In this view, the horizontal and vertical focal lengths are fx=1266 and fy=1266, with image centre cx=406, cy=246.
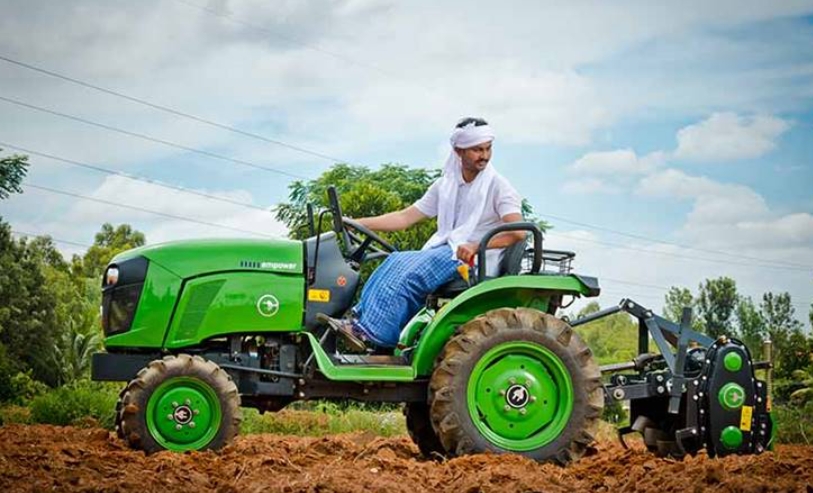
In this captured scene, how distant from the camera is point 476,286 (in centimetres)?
772

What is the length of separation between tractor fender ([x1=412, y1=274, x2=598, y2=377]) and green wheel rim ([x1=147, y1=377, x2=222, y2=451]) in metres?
1.26

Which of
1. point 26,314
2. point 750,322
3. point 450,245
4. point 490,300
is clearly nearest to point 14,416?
point 450,245

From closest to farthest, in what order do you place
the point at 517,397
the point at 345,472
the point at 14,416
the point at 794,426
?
1. the point at 345,472
2. the point at 517,397
3. the point at 794,426
4. the point at 14,416

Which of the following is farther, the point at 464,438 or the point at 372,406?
the point at 372,406

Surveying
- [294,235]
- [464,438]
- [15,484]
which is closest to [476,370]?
[464,438]

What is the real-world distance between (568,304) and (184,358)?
97.5 inches

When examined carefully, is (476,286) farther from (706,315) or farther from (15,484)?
(706,315)

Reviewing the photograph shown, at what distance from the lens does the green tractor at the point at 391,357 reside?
7.58 metres

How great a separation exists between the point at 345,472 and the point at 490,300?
1.92m

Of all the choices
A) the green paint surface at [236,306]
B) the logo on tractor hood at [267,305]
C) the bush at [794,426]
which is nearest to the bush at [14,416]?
the green paint surface at [236,306]

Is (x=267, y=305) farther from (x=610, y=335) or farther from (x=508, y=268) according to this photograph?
(x=610, y=335)

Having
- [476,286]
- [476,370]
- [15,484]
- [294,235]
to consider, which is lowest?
[15,484]

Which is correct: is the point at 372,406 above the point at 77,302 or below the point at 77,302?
below

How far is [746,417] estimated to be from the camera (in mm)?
7941
